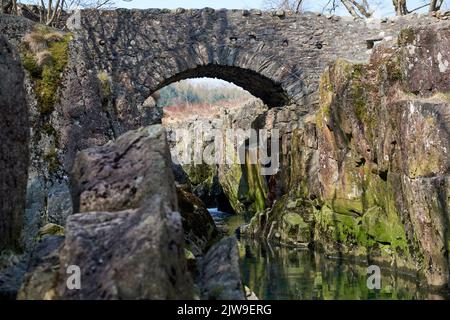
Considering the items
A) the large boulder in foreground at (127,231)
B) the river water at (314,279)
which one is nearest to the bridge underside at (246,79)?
the river water at (314,279)

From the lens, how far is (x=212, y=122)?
27.5 meters

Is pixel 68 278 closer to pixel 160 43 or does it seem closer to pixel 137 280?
pixel 137 280

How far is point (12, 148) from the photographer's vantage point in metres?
4.64

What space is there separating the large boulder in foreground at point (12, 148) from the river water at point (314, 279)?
119 inches

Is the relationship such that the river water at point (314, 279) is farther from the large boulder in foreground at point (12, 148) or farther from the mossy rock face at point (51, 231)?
the large boulder in foreground at point (12, 148)

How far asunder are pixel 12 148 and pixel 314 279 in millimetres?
4640

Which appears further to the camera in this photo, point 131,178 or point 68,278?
point 131,178

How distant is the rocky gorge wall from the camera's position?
282 inches

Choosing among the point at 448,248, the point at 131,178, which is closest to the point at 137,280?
the point at 131,178

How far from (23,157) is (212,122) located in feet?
74.8

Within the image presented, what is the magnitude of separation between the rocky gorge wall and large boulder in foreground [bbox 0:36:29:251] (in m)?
4.50

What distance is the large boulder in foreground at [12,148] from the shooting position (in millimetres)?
4508

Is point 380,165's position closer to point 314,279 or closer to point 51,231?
point 314,279
